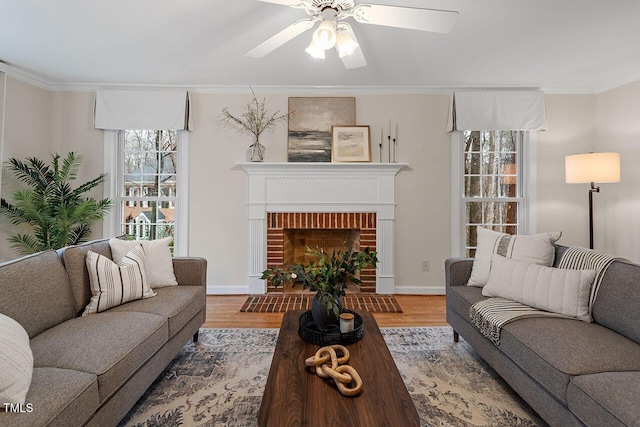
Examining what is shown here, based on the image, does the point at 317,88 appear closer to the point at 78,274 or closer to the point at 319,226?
the point at 319,226

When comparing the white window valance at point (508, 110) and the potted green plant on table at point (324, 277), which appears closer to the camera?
the potted green plant on table at point (324, 277)

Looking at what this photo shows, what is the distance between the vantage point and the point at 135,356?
149 centimetres

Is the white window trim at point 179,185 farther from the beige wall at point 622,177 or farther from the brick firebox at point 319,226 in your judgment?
the beige wall at point 622,177

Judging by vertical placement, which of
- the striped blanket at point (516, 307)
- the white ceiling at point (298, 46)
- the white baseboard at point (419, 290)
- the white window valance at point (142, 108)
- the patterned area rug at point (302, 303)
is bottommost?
the patterned area rug at point (302, 303)

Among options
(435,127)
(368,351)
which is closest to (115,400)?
(368,351)

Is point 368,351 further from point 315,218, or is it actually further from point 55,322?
point 315,218

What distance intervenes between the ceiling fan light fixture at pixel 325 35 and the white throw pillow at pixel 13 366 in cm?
185

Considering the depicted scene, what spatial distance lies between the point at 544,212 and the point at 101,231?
5.33 m

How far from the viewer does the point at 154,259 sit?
233 centimetres

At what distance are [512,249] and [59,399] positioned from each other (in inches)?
102

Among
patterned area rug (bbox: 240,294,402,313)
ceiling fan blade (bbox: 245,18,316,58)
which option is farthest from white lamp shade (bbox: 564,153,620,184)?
ceiling fan blade (bbox: 245,18,316,58)

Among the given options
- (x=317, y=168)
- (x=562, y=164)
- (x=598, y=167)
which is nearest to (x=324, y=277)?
(x=317, y=168)

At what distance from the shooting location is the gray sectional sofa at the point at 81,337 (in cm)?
112

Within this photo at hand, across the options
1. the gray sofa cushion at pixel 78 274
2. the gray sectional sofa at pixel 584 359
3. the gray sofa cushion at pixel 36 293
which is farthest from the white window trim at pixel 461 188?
the gray sofa cushion at pixel 36 293
